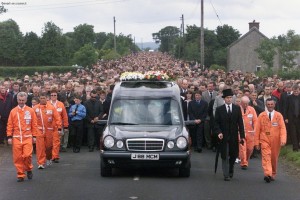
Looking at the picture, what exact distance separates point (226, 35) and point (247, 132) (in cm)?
9759

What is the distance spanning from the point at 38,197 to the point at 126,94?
4.23 meters

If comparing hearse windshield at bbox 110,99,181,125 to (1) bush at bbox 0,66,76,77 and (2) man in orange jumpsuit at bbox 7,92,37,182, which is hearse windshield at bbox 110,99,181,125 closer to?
(2) man in orange jumpsuit at bbox 7,92,37,182

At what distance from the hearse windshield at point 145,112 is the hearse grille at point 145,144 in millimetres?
906

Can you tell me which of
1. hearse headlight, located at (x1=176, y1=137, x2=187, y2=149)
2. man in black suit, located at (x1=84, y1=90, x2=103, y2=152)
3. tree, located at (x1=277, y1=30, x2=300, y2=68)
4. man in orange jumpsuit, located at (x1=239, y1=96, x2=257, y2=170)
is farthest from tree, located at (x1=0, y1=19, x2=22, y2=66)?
hearse headlight, located at (x1=176, y1=137, x2=187, y2=149)

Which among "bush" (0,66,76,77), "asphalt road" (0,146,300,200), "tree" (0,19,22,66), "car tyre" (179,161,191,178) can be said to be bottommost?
"asphalt road" (0,146,300,200)

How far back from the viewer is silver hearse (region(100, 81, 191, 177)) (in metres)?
13.8

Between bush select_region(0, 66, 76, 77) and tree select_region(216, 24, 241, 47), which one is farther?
tree select_region(216, 24, 241, 47)

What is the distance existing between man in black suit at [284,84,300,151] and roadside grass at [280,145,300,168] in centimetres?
39

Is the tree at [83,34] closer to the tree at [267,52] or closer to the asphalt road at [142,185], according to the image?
the tree at [267,52]

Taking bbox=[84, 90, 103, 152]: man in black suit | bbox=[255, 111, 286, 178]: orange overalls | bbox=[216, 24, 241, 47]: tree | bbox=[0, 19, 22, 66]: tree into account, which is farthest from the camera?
bbox=[216, 24, 241, 47]: tree

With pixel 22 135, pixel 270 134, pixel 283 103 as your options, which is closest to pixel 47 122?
pixel 22 135

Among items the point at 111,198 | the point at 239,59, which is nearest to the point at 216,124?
the point at 111,198

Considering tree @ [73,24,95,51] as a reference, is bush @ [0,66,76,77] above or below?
below

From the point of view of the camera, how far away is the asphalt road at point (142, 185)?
478 inches
